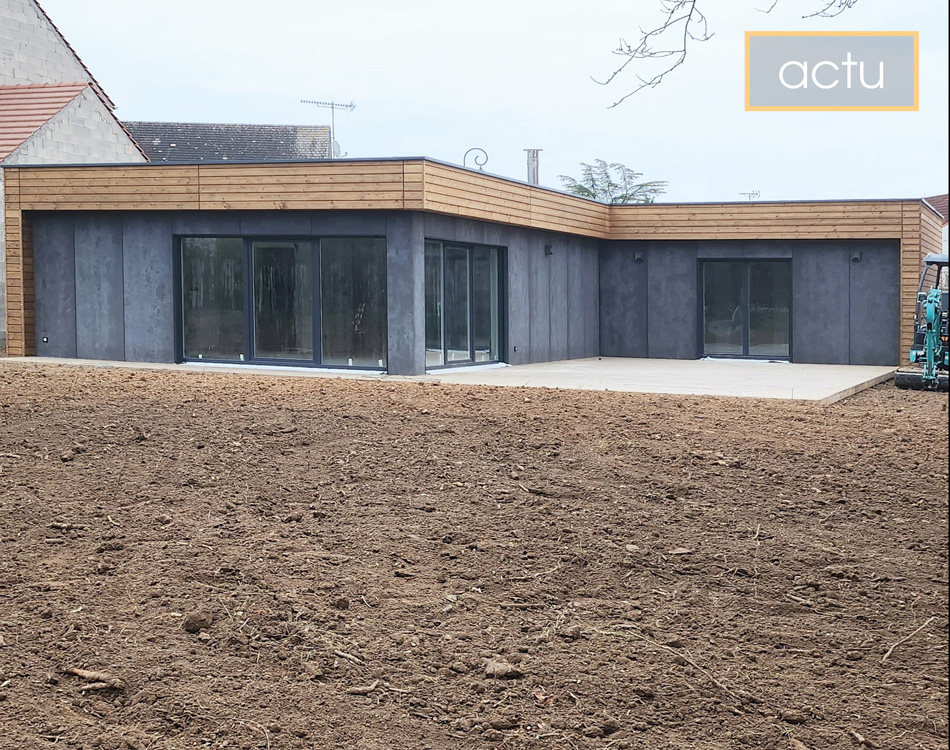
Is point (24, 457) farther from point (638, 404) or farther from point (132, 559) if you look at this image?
point (638, 404)

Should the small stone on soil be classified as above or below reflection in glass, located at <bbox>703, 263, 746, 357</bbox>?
below

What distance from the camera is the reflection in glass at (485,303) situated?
1747 centimetres

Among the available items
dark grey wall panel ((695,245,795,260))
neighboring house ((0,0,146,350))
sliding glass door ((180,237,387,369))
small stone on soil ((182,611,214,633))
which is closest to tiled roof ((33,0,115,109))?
neighboring house ((0,0,146,350))

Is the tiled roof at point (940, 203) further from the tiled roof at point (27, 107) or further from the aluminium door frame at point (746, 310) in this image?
the tiled roof at point (27, 107)

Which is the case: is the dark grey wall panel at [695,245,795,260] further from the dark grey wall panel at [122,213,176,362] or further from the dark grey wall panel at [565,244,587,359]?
the dark grey wall panel at [122,213,176,362]

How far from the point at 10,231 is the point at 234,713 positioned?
14900 mm

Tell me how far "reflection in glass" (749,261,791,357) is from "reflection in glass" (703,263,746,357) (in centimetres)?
19

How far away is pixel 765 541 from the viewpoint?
570cm

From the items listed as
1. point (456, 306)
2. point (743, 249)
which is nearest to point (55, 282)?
point (456, 306)

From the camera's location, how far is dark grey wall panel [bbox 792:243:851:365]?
20094 mm

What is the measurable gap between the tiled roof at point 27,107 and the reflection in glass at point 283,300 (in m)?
6.31

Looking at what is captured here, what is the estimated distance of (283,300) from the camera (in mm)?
16078

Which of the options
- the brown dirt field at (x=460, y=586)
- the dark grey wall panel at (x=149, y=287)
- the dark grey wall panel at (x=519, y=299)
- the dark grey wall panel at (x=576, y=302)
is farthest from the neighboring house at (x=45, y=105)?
the brown dirt field at (x=460, y=586)

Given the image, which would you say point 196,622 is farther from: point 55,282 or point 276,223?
point 55,282
